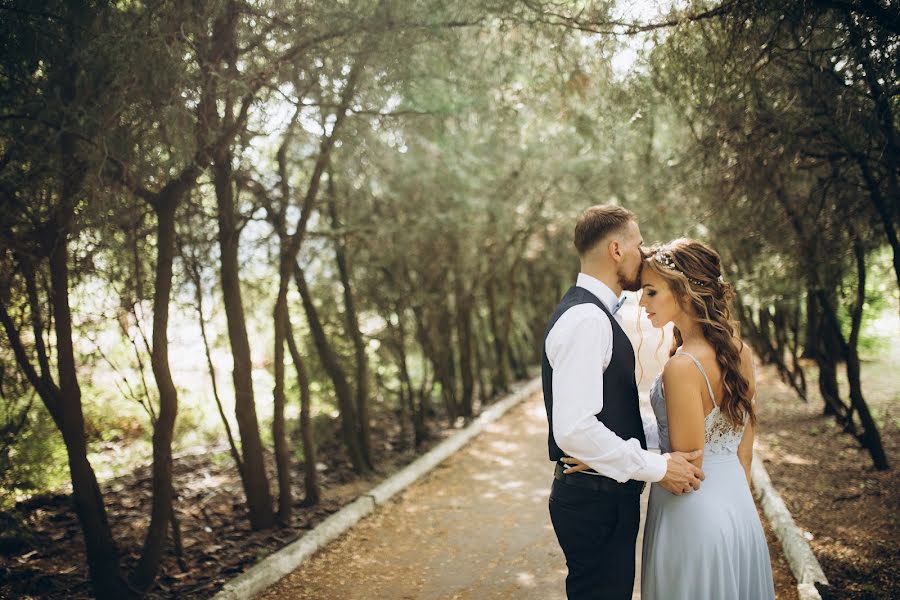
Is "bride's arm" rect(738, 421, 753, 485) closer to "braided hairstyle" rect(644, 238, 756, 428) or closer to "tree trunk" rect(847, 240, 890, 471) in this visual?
"braided hairstyle" rect(644, 238, 756, 428)

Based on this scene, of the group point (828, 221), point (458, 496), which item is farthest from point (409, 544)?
point (828, 221)

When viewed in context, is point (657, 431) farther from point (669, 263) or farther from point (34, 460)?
point (34, 460)

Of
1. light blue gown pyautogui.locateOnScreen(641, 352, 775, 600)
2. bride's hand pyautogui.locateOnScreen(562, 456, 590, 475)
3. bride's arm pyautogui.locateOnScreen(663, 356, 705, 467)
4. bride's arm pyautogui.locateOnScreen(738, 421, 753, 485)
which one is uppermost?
bride's arm pyautogui.locateOnScreen(663, 356, 705, 467)

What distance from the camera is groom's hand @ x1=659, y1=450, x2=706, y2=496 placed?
3.05 meters

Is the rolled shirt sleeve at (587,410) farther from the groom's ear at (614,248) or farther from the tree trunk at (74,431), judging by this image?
the tree trunk at (74,431)

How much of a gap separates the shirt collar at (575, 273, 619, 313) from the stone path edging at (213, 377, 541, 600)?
388 cm

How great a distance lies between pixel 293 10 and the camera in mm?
5949

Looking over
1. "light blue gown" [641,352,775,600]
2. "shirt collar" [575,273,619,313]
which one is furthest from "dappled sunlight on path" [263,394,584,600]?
"shirt collar" [575,273,619,313]

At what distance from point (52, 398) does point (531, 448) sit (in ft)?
23.1

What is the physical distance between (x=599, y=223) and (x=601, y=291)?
32 cm

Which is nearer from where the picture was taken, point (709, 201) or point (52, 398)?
point (52, 398)

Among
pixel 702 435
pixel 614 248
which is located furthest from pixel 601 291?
pixel 702 435

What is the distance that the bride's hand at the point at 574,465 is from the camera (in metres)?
3.15

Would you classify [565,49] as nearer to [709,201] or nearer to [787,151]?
[787,151]
